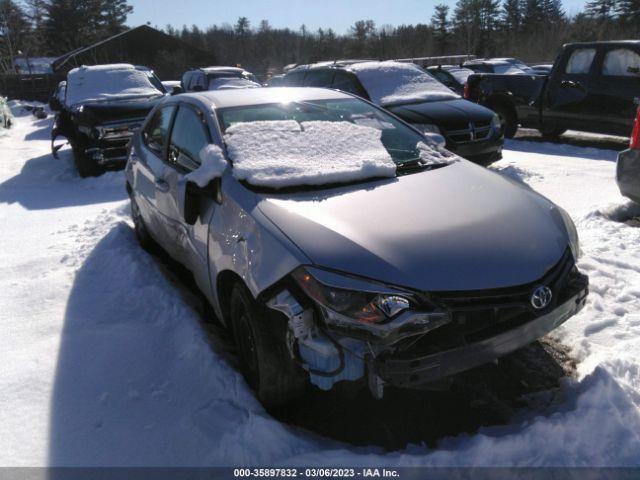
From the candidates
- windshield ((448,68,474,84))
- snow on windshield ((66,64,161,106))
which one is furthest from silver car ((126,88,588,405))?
windshield ((448,68,474,84))

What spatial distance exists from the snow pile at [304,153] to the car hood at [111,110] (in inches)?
243

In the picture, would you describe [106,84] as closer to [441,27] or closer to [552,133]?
[552,133]

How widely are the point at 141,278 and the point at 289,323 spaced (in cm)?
235

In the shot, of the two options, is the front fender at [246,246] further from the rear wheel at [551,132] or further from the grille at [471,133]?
the rear wheel at [551,132]

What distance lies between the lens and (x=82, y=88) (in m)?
10.1

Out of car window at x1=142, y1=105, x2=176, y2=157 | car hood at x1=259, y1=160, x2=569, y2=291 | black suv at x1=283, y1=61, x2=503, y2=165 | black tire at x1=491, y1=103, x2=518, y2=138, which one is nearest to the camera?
car hood at x1=259, y1=160, x2=569, y2=291

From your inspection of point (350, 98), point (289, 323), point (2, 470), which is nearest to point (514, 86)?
point (350, 98)

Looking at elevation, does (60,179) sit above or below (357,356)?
below

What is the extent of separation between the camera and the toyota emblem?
2295 mm

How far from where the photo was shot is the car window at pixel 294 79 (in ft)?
29.2

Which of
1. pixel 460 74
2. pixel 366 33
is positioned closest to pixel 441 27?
pixel 366 33

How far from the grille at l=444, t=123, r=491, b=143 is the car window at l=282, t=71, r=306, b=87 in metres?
3.23

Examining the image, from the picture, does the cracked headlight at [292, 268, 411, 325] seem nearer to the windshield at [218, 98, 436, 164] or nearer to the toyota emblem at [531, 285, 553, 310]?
the toyota emblem at [531, 285, 553, 310]

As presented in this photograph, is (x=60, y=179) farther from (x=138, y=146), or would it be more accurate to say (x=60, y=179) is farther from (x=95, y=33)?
(x=95, y=33)
